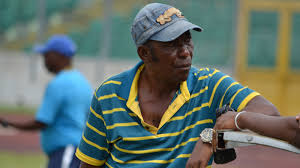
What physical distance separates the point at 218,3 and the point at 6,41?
6104mm

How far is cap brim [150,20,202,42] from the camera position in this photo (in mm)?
2861

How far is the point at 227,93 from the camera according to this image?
276 centimetres

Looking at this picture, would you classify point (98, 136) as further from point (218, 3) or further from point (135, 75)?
point (218, 3)

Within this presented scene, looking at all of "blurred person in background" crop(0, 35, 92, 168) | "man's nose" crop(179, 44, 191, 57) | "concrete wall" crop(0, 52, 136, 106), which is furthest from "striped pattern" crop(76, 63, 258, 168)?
"concrete wall" crop(0, 52, 136, 106)

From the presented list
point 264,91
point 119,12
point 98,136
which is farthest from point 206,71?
point 119,12

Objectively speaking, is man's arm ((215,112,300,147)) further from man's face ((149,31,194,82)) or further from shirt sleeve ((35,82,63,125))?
shirt sleeve ((35,82,63,125))

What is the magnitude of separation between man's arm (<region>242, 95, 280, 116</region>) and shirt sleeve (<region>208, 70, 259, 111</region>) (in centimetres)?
3

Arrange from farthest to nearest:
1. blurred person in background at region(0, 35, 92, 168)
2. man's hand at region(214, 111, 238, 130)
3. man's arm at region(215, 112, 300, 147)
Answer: blurred person in background at region(0, 35, 92, 168) < man's hand at region(214, 111, 238, 130) < man's arm at region(215, 112, 300, 147)

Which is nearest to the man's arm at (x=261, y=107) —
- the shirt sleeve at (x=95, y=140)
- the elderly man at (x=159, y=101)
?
the elderly man at (x=159, y=101)

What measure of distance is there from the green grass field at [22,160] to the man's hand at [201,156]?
711 centimetres

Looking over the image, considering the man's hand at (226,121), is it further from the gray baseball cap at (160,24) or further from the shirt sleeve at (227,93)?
the gray baseball cap at (160,24)

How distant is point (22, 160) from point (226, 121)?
8.07 m

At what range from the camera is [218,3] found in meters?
14.8

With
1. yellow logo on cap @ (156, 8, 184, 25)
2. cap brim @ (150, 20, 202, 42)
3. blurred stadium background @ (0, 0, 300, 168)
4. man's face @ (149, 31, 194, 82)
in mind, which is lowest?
blurred stadium background @ (0, 0, 300, 168)
